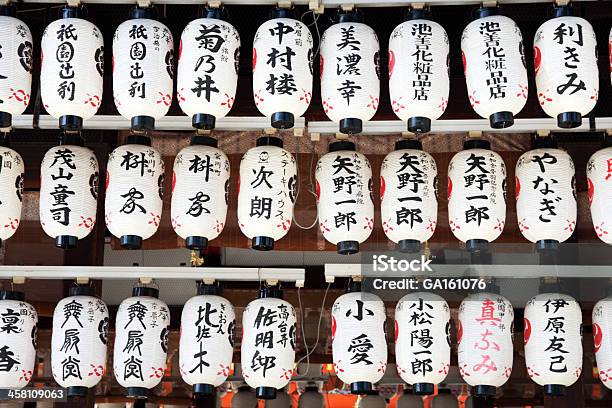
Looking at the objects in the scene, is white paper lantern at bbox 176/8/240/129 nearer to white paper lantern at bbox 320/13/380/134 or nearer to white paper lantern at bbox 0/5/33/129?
white paper lantern at bbox 320/13/380/134

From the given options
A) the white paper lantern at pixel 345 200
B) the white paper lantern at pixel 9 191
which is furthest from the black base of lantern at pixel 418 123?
the white paper lantern at pixel 9 191

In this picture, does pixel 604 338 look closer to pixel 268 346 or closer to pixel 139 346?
pixel 268 346

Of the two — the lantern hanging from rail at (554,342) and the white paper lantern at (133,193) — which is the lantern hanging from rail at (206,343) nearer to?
the white paper lantern at (133,193)

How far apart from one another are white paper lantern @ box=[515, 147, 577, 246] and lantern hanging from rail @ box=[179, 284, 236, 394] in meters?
1.57


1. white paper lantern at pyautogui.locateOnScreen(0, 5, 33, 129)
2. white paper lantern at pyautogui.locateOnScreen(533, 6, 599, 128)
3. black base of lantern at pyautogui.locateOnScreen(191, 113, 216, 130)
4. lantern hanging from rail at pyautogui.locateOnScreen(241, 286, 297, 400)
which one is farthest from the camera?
lantern hanging from rail at pyautogui.locateOnScreen(241, 286, 297, 400)

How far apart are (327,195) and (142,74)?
109 centimetres

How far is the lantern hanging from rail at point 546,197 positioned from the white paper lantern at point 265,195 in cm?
116

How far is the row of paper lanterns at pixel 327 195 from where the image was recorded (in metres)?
4.67

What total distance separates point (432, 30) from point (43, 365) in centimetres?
542

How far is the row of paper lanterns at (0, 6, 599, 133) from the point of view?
4.46 m

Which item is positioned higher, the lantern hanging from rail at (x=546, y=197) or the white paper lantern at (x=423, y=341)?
the lantern hanging from rail at (x=546, y=197)

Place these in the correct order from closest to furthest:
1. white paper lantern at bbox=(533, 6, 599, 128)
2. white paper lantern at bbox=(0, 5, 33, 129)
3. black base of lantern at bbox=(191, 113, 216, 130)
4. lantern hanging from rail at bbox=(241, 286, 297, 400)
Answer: white paper lantern at bbox=(533, 6, 599, 128) < black base of lantern at bbox=(191, 113, 216, 130) < white paper lantern at bbox=(0, 5, 33, 129) < lantern hanging from rail at bbox=(241, 286, 297, 400)

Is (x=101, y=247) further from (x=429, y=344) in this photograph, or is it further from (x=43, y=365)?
(x=43, y=365)

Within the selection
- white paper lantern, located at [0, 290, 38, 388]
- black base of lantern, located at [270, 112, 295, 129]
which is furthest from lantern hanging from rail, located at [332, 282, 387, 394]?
white paper lantern, located at [0, 290, 38, 388]
